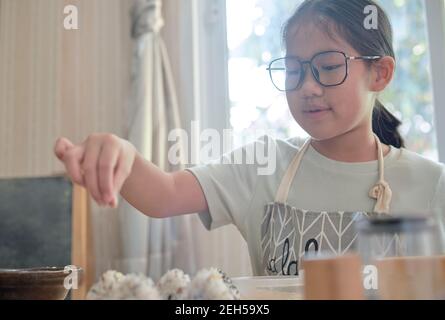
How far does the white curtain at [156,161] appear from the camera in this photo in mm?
538

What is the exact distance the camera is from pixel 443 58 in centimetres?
61

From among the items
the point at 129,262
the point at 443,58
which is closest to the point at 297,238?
the point at 129,262

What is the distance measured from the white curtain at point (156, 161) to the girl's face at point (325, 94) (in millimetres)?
149

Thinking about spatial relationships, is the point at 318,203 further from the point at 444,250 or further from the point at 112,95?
the point at 112,95

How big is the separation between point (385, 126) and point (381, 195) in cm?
13

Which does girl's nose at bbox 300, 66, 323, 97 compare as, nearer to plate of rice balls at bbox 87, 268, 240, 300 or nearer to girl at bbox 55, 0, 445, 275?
girl at bbox 55, 0, 445, 275

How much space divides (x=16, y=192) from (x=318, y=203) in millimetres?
262

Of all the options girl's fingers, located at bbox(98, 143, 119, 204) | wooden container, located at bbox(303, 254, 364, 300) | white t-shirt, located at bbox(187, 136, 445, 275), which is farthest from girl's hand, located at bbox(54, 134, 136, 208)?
white t-shirt, located at bbox(187, 136, 445, 275)

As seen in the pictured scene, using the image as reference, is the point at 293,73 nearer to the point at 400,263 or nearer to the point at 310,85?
the point at 310,85

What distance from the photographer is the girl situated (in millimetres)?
422

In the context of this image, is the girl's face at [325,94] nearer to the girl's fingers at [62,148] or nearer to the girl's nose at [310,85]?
the girl's nose at [310,85]
